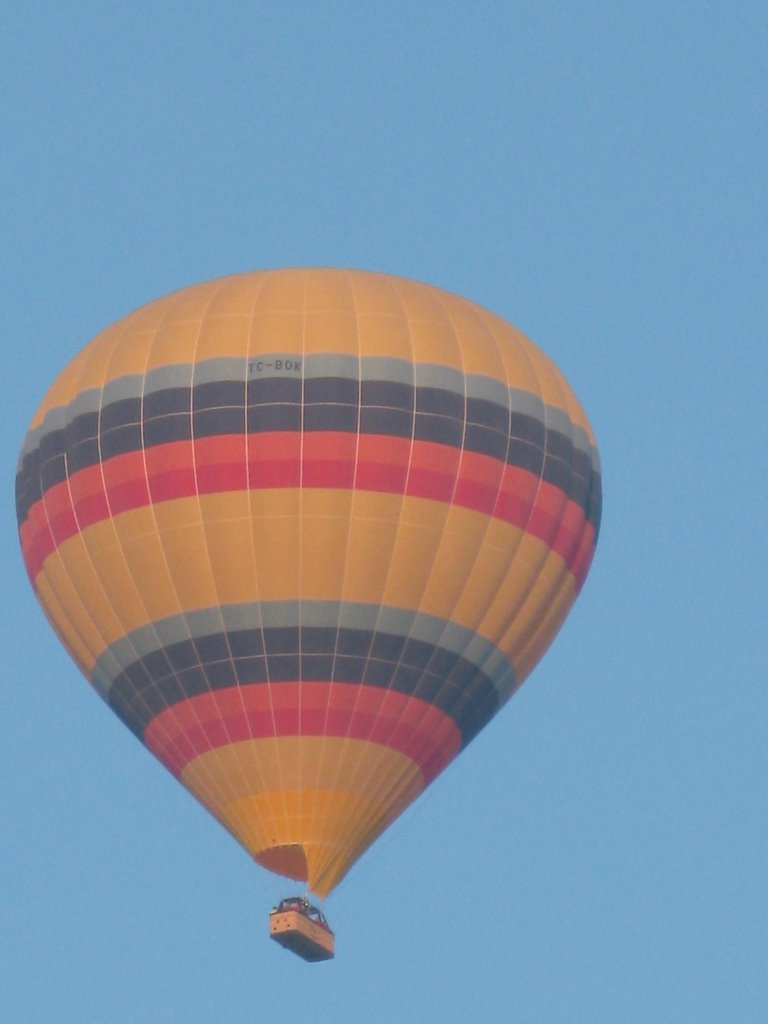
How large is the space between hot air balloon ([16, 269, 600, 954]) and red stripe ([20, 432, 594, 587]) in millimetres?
23

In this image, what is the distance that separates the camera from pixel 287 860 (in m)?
48.1

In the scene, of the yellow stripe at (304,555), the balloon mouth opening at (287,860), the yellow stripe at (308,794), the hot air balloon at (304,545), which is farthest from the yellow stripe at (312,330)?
the balloon mouth opening at (287,860)

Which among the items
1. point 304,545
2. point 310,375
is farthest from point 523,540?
point 310,375

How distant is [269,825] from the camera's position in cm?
4803

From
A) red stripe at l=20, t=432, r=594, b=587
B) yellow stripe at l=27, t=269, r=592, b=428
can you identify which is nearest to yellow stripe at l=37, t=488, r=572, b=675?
red stripe at l=20, t=432, r=594, b=587

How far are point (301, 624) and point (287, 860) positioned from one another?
2693 millimetres

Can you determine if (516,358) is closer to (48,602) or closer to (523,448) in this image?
(523,448)

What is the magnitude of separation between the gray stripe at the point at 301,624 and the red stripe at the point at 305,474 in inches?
53.0

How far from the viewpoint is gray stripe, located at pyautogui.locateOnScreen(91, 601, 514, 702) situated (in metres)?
47.8

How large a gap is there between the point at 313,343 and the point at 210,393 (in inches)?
52.0

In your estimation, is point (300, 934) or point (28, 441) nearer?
point (300, 934)

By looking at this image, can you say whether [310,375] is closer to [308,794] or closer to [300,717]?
[300,717]

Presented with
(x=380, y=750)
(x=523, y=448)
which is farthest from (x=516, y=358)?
(x=380, y=750)

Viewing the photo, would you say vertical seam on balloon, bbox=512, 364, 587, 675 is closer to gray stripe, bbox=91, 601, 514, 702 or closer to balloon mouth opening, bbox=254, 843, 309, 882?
gray stripe, bbox=91, 601, 514, 702
